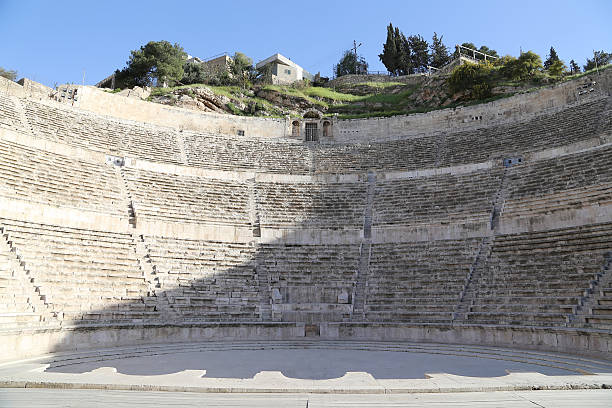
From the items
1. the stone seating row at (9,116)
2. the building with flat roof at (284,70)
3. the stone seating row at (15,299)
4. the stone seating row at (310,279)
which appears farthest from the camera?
the building with flat roof at (284,70)

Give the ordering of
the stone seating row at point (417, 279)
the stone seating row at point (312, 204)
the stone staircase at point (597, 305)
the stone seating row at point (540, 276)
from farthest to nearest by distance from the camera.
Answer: the stone seating row at point (312, 204) → the stone seating row at point (417, 279) → the stone seating row at point (540, 276) → the stone staircase at point (597, 305)

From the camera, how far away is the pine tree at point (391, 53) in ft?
148

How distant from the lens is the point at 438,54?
1793 inches

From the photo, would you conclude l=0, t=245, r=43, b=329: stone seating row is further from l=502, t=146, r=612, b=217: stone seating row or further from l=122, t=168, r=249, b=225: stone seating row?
l=502, t=146, r=612, b=217: stone seating row

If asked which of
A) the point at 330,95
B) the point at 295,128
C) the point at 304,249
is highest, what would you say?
the point at 330,95

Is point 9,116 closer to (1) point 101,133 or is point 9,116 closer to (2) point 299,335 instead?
(1) point 101,133

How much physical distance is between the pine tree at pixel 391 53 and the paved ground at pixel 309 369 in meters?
38.4

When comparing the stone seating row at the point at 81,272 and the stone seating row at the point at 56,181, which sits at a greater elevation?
the stone seating row at the point at 56,181

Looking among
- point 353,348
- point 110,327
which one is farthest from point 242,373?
point 110,327

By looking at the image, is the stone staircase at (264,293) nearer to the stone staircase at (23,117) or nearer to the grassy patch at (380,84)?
the stone staircase at (23,117)

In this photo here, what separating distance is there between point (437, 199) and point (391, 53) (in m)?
30.6

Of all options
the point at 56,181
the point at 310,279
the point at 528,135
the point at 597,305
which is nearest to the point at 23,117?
the point at 56,181

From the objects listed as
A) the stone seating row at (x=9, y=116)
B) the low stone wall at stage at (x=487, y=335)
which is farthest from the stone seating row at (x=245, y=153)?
the low stone wall at stage at (x=487, y=335)

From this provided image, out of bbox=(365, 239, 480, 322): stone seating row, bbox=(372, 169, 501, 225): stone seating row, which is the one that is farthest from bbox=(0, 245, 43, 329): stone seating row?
bbox=(372, 169, 501, 225): stone seating row
